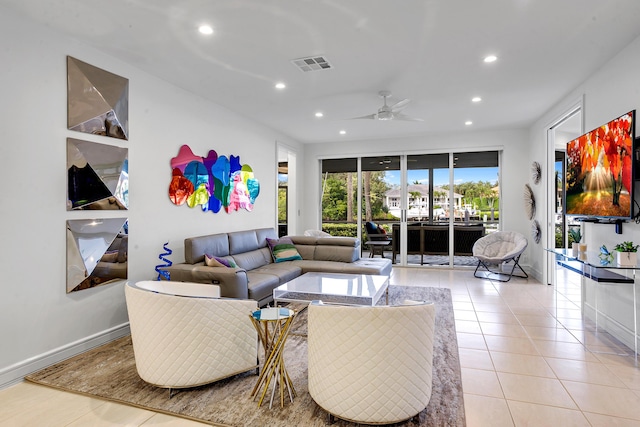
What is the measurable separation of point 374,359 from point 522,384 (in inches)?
54.3

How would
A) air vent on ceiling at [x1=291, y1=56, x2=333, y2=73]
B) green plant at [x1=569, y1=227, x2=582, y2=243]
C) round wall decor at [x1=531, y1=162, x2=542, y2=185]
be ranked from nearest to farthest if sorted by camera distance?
A: air vent on ceiling at [x1=291, y1=56, x2=333, y2=73] → round wall decor at [x1=531, y1=162, x2=542, y2=185] → green plant at [x1=569, y1=227, x2=582, y2=243]

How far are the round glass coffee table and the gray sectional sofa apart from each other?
1315 millimetres

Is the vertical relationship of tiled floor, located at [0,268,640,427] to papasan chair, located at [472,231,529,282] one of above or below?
below

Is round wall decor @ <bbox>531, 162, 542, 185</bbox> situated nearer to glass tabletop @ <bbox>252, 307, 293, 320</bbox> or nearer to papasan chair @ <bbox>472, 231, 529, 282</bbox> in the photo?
papasan chair @ <bbox>472, 231, 529, 282</bbox>

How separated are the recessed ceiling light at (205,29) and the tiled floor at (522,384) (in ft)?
9.23

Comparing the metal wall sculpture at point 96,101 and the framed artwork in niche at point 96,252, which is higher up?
the metal wall sculpture at point 96,101

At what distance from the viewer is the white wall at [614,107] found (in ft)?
10.5

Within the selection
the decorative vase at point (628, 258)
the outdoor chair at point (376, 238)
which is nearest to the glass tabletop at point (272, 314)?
the decorative vase at point (628, 258)

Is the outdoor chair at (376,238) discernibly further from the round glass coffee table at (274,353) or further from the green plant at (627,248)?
the round glass coffee table at (274,353)

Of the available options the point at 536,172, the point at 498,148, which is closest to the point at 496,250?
the point at 536,172

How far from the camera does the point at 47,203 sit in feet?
9.36

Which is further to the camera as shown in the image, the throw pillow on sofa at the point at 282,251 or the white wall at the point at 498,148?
the white wall at the point at 498,148

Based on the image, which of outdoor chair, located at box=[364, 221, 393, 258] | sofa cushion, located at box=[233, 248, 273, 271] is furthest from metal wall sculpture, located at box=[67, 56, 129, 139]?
outdoor chair, located at box=[364, 221, 393, 258]

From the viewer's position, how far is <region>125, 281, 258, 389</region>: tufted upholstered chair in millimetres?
2279
